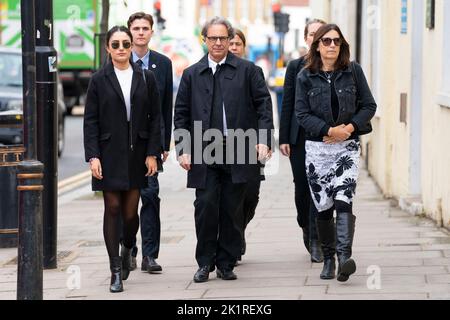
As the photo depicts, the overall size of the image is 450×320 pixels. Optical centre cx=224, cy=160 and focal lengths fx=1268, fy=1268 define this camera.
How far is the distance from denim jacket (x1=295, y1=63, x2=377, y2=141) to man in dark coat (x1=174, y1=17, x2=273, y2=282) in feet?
1.06

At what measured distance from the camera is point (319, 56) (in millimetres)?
8898

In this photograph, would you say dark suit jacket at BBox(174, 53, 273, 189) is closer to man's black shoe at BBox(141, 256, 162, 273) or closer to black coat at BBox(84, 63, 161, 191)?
black coat at BBox(84, 63, 161, 191)

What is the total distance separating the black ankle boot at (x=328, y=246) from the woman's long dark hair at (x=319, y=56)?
1089 millimetres

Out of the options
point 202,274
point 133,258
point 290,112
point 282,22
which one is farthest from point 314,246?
point 282,22

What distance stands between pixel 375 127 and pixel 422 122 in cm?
503

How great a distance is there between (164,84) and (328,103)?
61.9 inches

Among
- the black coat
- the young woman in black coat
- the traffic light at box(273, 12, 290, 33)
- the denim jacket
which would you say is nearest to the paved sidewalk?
the young woman in black coat

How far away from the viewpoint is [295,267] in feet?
31.5

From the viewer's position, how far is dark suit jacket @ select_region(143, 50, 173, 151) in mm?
9672

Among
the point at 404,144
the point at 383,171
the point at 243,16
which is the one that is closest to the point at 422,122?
the point at 404,144

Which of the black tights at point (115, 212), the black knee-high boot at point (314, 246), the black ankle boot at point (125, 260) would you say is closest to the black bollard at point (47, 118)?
the black ankle boot at point (125, 260)

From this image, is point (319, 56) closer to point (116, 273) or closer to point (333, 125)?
point (333, 125)

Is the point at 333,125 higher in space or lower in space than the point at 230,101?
lower
